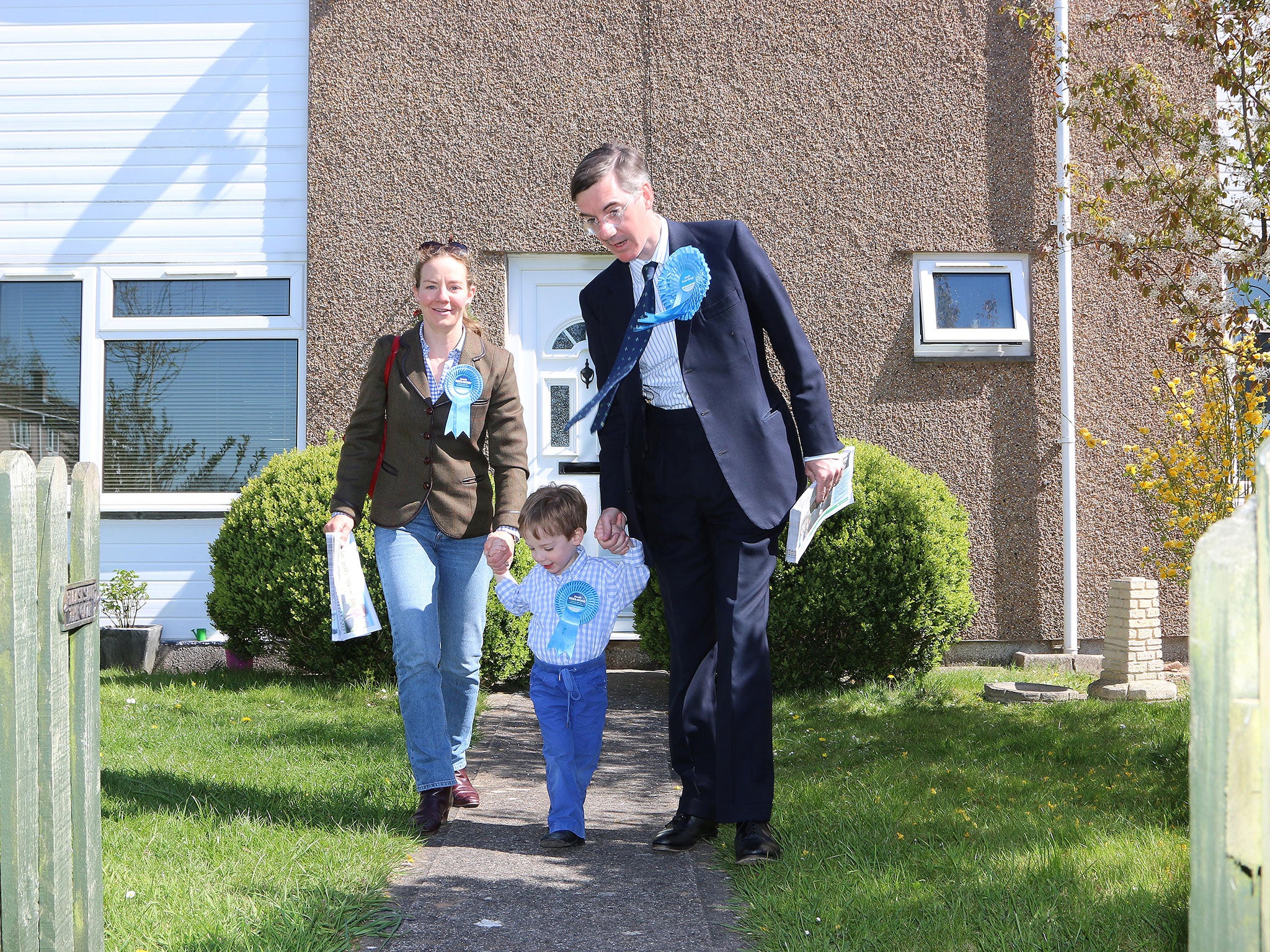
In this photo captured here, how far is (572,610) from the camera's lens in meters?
3.37

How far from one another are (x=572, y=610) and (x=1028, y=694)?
347 centimetres

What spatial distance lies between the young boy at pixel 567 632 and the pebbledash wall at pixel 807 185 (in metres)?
3.96

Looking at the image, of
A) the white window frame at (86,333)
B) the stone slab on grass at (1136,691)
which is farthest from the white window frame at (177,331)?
the stone slab on grass at (1136,691)

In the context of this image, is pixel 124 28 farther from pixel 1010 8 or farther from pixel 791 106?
pixel 1010 8

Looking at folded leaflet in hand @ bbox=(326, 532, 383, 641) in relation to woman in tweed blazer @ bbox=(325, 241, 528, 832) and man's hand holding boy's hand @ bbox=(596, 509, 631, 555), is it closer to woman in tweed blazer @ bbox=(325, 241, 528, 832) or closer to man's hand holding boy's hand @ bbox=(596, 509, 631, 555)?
woman in tweed blazer @ bbox=(325, 241, 528, 832)

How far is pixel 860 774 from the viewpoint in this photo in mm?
4164

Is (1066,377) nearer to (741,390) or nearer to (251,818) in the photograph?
(741,390)

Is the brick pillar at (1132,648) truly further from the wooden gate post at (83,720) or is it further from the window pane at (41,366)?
the window pane at (41,366)

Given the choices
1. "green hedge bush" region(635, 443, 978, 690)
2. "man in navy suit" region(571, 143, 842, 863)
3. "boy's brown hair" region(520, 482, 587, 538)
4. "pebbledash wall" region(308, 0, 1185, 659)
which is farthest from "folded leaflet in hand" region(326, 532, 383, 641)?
"pebbledash wall" region(308, 0, 1185, 659)

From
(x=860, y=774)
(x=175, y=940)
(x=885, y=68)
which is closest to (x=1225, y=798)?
(x=175, y=940)

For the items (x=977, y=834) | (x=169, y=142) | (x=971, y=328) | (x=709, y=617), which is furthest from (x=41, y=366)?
(x=977, y=834)

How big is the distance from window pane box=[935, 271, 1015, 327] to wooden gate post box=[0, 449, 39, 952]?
6.22 meters

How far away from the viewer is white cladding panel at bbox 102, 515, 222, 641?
727cm

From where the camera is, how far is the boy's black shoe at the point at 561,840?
336cm
